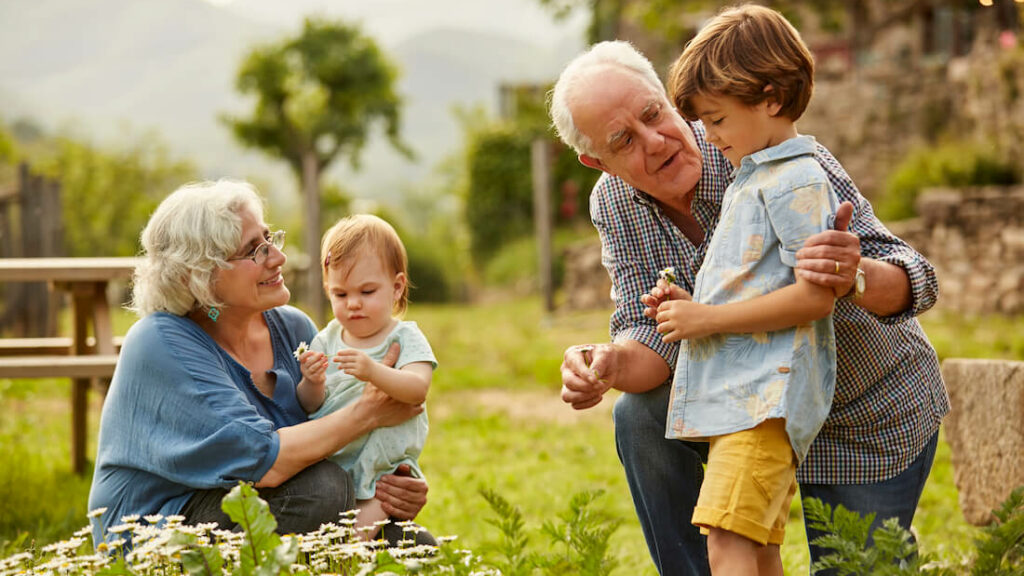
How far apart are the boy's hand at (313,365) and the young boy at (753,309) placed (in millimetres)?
990

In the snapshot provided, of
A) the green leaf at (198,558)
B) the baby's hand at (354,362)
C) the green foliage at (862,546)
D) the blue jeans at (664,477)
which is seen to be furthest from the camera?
the blue jeans at (664,477)

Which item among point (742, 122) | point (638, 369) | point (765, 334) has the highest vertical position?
point (742, 122)

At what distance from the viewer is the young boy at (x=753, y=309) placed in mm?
2229

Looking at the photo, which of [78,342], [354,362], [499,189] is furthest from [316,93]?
[354,362]

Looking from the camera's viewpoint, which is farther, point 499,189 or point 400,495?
point 499,189

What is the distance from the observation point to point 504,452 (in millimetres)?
6375

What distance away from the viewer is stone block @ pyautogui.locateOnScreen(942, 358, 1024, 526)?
12.1 ft

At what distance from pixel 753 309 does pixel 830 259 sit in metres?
0.19

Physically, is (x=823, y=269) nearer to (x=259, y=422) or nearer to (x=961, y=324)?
(x=259, y=422)

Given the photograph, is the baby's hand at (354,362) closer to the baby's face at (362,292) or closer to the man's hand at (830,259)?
the baby's face at (362,292)

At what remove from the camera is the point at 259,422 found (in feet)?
8.92

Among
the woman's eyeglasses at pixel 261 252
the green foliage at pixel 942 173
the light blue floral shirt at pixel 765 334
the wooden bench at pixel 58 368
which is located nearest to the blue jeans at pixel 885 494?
the light blue floral shirt at pixel 765 334

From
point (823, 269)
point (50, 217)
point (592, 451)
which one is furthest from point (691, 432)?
point (50, 217)

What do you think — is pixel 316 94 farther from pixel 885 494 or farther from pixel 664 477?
pixel 885 494
